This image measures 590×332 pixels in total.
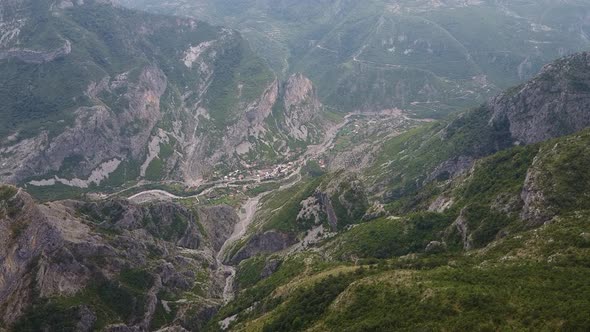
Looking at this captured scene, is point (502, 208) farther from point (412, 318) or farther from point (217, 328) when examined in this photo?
point (217, 328)

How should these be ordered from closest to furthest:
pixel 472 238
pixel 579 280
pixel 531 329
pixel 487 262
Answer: pixel 531 329 → pixel 579 280 → pixel 487 262 → pixel 472 238

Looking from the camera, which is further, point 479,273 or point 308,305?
point 308,305

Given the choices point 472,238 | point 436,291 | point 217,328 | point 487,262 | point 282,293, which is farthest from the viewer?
point 217,328

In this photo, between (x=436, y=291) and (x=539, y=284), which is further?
(x=436, y=291)

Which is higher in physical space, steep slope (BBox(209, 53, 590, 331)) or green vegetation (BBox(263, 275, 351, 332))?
steep slope (BBox(209, 53, 590, 331))

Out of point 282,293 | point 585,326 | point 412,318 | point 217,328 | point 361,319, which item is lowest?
point 217,328

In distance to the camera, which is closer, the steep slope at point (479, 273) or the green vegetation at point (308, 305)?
the steep slope at point (479, 273)

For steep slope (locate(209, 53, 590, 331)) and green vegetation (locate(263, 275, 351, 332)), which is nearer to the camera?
steep slope (locate(209, 53, 590, 331))

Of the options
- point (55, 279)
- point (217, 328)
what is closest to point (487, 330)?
point (217, 328)

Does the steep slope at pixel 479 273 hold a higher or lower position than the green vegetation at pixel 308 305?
higher

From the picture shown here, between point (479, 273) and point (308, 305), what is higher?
point (479, 273)

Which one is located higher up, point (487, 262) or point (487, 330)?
point (487, 330)
